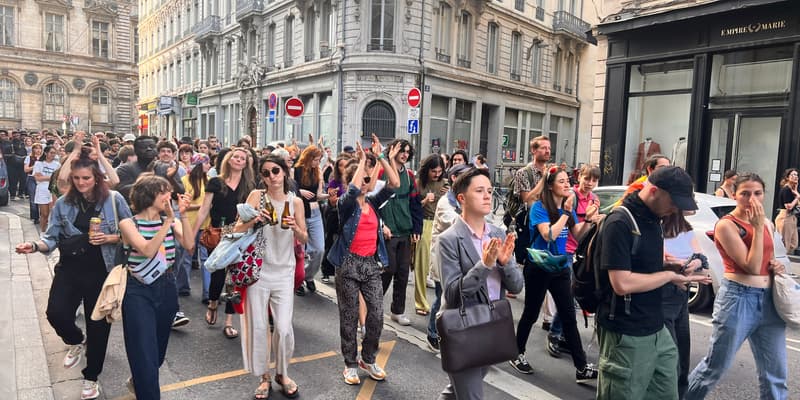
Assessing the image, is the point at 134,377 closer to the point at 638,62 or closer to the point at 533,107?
the point at 638,62

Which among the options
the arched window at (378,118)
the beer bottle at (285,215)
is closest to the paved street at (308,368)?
the beer bottle at (285,215)

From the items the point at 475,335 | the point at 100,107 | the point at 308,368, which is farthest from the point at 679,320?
the point at 100,107

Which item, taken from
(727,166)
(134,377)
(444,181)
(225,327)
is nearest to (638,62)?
(727,166)

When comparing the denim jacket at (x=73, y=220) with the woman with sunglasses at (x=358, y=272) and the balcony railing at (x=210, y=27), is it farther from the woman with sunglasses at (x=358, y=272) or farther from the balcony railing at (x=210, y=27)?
the balcony railing at (x=210, y=27)

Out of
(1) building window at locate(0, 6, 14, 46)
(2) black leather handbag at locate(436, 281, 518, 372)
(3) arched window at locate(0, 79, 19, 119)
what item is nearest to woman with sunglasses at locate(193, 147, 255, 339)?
(2) black leather handbag at locate(436, 281, 518, 372)

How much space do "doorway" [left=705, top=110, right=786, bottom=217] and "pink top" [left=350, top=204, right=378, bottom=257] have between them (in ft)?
35.2

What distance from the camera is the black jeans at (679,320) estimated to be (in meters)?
3.35

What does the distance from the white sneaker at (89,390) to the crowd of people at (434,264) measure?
11 millimetres

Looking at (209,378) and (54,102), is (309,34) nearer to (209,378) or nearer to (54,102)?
(209,378)

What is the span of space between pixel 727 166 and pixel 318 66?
17794mm

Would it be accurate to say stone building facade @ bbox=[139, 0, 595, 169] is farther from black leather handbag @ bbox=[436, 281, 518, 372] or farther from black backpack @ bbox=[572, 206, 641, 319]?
black leather handbag @ bbox=[436, 281, 518, 372]

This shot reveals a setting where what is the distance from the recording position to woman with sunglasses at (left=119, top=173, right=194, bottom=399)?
355 centimetres

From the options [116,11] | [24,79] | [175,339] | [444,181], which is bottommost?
[175,339]

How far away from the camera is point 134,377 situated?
3.55 m
